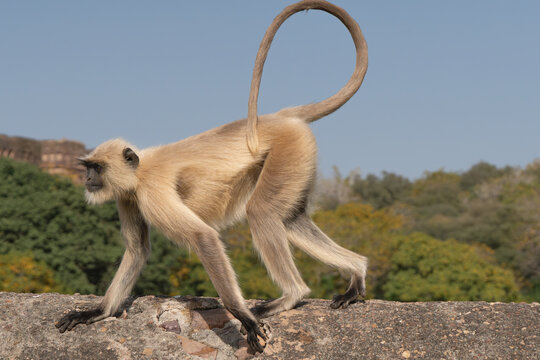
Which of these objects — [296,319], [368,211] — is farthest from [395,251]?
[296,319]

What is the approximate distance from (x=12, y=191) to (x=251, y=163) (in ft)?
58.4

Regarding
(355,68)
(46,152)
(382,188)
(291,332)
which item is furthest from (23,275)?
(382,188)

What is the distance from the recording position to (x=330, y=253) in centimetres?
583

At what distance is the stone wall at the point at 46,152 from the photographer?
2975cm

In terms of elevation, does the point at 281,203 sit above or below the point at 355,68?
below

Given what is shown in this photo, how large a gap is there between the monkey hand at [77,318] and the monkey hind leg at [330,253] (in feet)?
6.70

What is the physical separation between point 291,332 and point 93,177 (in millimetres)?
2403

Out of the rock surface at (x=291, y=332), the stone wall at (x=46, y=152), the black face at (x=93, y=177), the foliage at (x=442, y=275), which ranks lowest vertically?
the foliage at (x=442, y=275)

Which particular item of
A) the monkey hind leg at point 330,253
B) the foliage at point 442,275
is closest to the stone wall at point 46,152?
the foliage at point 442,275

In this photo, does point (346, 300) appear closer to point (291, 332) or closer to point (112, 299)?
point (291, 332)

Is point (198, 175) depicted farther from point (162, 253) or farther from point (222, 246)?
point (162, 253)

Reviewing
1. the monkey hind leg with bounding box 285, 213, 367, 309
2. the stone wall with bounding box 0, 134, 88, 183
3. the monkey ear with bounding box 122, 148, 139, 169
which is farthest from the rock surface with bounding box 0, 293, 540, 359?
the stone wall with bounding box 0, 134, 88, 183

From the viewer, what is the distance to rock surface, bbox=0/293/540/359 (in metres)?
5.36

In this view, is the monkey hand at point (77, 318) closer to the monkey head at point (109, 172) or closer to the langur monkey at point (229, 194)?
the langur monkey at point (229, 194)
